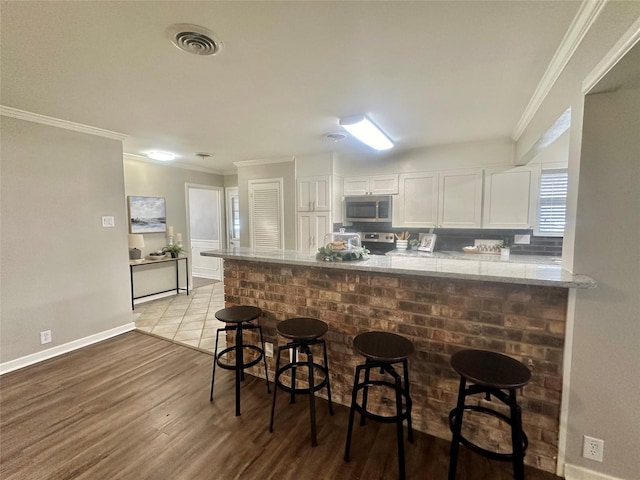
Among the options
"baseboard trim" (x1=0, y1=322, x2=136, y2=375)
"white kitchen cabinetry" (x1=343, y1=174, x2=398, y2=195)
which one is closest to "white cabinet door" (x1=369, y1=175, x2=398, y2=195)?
"white kitchen cabinetry" (x1=343, y1=174, x2=398, y2=195)

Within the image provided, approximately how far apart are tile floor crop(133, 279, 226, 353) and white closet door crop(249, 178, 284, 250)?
1319 mm

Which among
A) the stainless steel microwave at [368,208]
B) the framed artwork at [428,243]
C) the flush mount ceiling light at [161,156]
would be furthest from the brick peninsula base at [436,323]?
the flush mount ceiling light at [161,156]

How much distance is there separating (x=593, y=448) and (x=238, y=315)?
230 centimetres

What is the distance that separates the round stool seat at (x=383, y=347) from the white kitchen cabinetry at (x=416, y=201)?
2.60 metres

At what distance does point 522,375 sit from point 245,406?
1.89 m

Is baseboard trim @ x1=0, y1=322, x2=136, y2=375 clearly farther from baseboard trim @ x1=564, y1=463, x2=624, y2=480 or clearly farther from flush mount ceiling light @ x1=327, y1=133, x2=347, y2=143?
baseboard trim @ x1=564, y1=463, x2=624, y2=480

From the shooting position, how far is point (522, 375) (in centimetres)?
136

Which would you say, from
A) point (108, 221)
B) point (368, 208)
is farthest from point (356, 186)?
point (108, 221)

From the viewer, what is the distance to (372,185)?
4367 millimetres

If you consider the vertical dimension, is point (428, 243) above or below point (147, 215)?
below

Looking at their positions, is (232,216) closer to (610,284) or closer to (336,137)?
(336,137)

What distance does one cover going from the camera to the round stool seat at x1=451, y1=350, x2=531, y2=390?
1.32 meters

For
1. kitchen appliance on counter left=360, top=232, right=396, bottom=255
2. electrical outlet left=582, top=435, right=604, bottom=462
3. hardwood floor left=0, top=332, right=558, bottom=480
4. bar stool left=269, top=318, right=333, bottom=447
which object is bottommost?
hardwood floor left=0, top=332, right=558, bottom=480

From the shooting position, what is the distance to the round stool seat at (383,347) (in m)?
1.58
